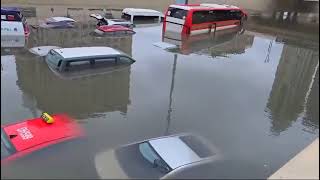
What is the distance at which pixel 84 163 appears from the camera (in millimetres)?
8633

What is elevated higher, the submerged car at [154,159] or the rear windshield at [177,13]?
the rear windshield at [177,13]

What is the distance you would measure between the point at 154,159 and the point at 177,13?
60.8 feet

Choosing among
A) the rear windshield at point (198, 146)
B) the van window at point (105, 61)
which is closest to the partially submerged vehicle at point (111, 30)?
the van window at point (105, 61)

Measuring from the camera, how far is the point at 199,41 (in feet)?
79.7

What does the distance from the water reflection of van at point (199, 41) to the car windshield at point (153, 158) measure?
13.0m

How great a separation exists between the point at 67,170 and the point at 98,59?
879cm

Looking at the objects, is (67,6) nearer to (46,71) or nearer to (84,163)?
(46,71)

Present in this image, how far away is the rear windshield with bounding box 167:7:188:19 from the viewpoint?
24.9 metres

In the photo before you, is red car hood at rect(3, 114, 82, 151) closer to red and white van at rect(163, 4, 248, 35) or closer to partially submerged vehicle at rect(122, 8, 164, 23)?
red and white van at rect(163, 4, 248, 35)

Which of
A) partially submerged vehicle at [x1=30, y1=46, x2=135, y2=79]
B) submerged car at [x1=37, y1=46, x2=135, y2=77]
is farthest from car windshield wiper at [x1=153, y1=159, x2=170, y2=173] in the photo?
submerged car at [x1=37, y1=46, x2=135, y2=77]

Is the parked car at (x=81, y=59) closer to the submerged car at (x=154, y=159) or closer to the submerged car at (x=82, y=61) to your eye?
the submerged car at (x=82, y=61)

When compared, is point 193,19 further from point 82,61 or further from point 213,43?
point 82,61

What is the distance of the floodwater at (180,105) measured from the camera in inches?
359

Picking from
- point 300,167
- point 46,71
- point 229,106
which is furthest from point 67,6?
point 300,167
